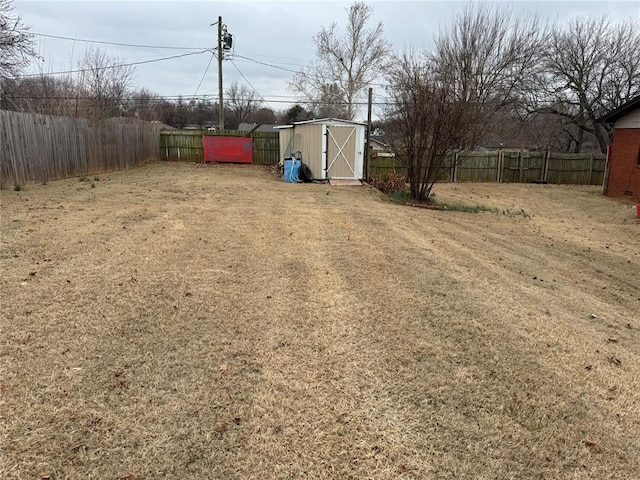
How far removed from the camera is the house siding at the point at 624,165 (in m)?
13.8

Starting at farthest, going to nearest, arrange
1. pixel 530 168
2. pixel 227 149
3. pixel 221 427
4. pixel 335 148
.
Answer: pixel 227 149 → pixel 530 168 → pixel 335 148 → pixel 221 427

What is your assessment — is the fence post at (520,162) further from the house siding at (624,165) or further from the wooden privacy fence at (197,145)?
the wooden privacy fence at (197,145)

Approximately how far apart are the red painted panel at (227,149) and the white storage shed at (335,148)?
701cm

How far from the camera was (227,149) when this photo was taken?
2106 centimetres

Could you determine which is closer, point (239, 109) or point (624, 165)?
point (624, 165)

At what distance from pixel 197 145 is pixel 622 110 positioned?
58.4 feet

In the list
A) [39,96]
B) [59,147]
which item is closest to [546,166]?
[59,147]

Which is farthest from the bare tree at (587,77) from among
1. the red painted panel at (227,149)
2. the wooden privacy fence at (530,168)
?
the red painted panel at (227,149)

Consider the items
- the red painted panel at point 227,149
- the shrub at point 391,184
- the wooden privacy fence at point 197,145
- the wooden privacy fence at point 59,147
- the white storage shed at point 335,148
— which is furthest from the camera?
the wooden privacy fence at point 197,145

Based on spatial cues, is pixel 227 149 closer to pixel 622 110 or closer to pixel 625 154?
pixel 622 110

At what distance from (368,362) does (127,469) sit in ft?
4.98

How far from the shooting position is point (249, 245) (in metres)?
5.43

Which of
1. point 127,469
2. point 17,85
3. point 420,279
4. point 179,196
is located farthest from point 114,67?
point 127,469

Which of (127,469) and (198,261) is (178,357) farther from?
(198,261)
